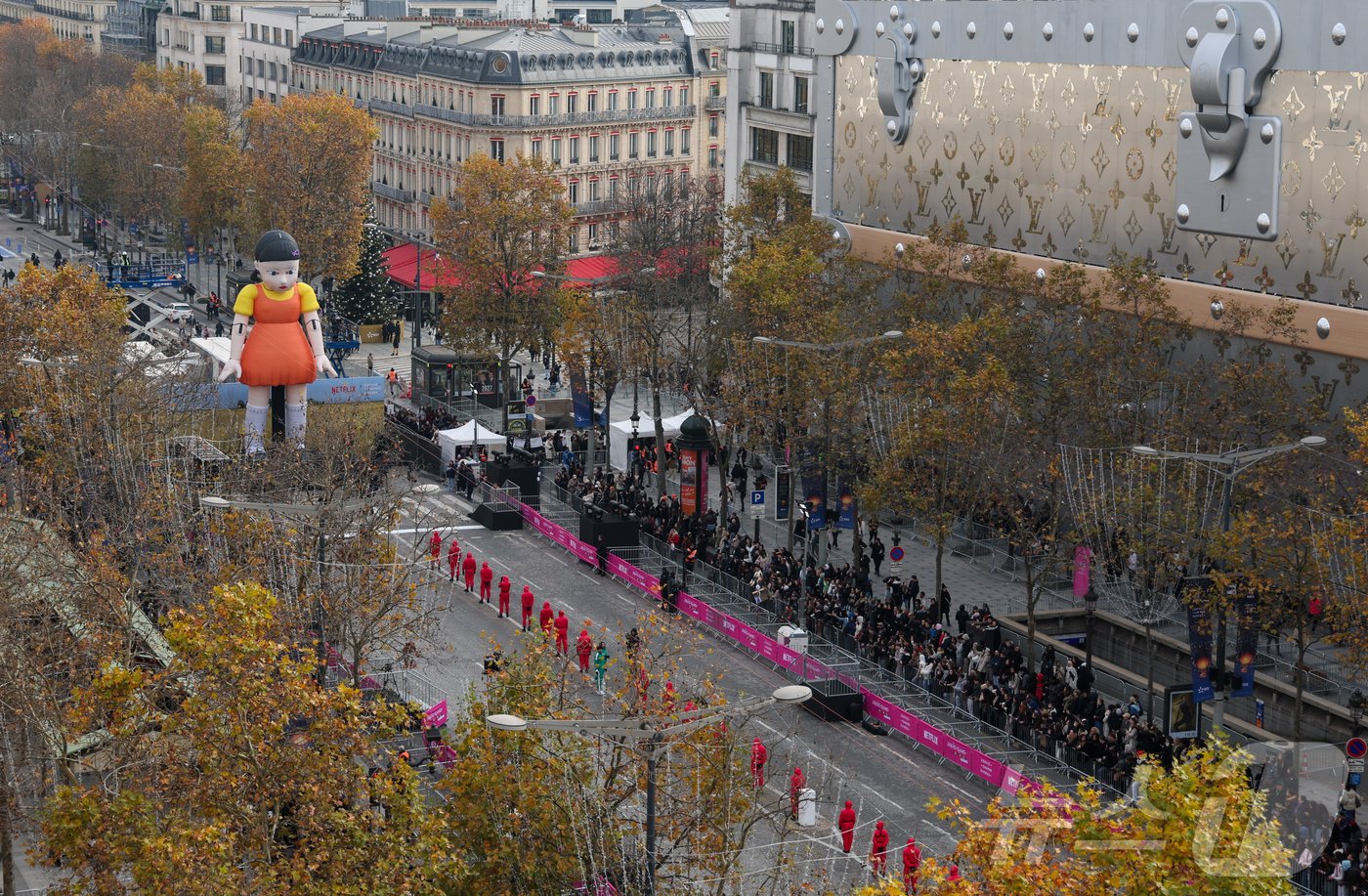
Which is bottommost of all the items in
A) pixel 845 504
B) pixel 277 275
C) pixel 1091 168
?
pixel 845 504

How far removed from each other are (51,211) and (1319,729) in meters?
119

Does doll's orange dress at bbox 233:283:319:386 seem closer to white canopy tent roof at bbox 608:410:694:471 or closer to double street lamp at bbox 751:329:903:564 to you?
double street lamp at bbox 751:329:903:564

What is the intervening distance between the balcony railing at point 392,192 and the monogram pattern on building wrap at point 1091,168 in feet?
147

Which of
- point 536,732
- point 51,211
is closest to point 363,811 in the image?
point 536,732

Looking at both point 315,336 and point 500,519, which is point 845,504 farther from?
point 315,336

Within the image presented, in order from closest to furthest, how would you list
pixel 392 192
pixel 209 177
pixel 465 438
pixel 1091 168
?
pixel 1091 168 < pixel 465 438 < pixel 209 177 < pixel 392 192

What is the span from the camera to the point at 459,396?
84.8 meters

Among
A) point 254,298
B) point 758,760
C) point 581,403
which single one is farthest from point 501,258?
point 758,760

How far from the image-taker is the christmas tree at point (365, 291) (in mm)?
102875

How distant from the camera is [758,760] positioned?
125 ft

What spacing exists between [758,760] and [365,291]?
67888 millimetres

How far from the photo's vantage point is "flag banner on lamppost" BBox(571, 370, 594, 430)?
7344cm

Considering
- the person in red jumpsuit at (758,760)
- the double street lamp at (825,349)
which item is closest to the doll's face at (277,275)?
the double street lamp at (825,349)

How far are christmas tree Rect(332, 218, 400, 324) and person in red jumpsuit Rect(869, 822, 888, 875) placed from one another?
2648 inches
